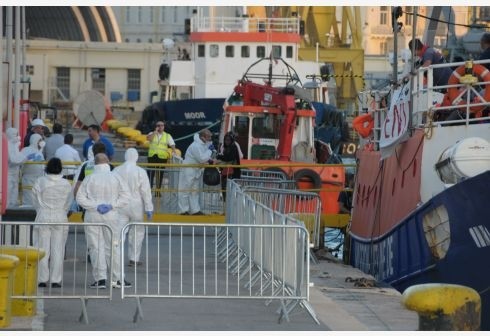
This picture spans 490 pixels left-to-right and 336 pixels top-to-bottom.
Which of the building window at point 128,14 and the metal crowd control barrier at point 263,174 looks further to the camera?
the building window at point 128,14

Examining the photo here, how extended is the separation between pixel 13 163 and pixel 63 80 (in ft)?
195

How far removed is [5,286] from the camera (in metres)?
12.3

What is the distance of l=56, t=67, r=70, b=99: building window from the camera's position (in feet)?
266

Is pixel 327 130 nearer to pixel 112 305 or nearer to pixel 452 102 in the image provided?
pixel 452 102

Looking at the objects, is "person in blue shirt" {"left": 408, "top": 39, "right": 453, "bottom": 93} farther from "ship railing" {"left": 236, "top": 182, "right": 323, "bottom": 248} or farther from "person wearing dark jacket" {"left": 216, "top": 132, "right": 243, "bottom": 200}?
"person wearing dark jacket" {"left": 216, "top": 132, "right": 243, "bottom": 200}

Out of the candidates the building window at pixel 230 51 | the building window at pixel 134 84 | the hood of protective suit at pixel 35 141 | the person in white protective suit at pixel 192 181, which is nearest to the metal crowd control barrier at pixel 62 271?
the person in white protective suit at pixel 192 181

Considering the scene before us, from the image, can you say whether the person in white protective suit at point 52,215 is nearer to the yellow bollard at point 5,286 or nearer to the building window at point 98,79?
the yellow bollard at point 5,286

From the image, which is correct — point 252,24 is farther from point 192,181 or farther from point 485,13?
point 192,181

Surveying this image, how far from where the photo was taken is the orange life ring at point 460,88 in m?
16.6

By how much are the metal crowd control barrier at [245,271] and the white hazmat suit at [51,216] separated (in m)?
0.86

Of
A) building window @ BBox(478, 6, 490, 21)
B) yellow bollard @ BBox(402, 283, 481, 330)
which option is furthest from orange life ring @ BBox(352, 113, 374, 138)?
yellow bollard @ BBox(402, 283, 481, 330)

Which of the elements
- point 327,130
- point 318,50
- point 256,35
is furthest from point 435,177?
point 318,50

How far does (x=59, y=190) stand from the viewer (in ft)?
50.7

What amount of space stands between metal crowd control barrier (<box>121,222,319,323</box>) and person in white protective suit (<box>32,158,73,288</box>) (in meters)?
0.85
